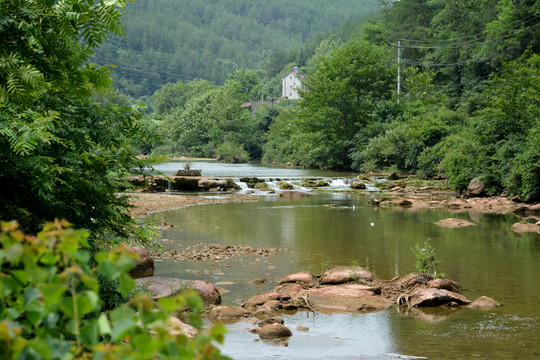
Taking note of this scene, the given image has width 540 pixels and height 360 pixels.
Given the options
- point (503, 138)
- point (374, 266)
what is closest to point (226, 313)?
point (374, 266)

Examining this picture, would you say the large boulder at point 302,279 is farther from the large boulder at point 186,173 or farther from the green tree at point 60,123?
the large boulder at point 186,173

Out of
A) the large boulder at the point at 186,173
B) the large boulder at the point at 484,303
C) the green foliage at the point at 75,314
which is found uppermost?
the green foliage at the point at 75,314

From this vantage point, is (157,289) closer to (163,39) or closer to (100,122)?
(100,122)

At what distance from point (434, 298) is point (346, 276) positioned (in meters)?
1.81

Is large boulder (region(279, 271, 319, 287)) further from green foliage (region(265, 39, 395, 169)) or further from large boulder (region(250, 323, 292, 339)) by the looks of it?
green foliage (region(265, 39, 395, 169))

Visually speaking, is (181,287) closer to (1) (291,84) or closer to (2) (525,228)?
(2) (525,228)

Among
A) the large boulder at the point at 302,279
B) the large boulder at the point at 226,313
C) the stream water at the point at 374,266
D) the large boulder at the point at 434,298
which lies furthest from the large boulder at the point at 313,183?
the large boulder at the point at 226,313

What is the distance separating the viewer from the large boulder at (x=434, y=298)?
9.26m

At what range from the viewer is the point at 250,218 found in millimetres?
20422

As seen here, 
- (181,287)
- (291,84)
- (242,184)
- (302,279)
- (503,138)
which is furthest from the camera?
(291,84)

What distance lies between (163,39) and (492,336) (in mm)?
189953

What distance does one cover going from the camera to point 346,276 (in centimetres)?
1056

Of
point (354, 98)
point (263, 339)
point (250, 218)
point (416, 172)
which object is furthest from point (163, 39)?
point (263, 339)

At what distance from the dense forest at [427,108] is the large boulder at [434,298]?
48.0 feet
